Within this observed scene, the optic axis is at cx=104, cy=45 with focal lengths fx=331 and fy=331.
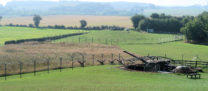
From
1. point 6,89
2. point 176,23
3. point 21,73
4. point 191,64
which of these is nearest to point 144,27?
point 176,23

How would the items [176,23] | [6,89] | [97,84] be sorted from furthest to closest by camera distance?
[176,23] → [97,84] → [6,89]

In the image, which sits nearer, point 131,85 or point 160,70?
point 131,85

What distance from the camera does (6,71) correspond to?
39.6 metres

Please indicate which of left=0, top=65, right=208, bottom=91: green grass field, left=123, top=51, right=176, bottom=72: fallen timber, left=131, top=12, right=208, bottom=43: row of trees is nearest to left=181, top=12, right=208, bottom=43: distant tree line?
left=131, top=12, right=208, bottom=43: row of trees

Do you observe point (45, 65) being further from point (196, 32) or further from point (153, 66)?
point (196, 32)

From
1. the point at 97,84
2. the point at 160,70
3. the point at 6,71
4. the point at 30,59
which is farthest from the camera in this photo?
the point at 30,59

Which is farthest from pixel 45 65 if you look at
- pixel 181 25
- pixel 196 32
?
pixel 181 25

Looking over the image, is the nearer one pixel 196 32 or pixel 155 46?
pixel 155 46

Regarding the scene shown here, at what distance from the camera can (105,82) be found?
32.2 m

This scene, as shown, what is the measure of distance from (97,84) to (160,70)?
15842 mm

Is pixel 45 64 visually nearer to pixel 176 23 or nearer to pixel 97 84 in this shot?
pixel 97 84

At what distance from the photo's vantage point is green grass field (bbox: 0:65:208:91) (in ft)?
94.0

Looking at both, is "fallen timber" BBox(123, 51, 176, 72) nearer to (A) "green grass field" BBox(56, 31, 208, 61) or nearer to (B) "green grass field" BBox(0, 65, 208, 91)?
(B) "green grass field" BBox(0, 65, 208, 91)

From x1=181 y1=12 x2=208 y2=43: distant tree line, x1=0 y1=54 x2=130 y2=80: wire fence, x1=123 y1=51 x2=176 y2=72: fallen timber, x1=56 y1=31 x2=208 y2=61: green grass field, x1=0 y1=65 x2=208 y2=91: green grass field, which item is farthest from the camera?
x1=181 y1=12 x2=208 y2=43: distant tree line
